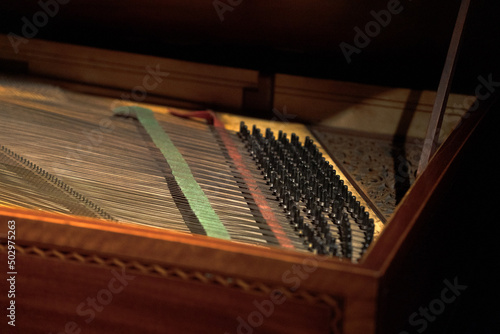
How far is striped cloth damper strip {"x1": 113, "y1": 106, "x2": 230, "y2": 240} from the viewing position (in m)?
1.48

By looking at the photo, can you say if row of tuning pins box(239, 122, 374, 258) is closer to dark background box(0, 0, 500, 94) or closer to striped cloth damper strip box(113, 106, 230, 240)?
striped cloth damper strip box(113, 106, 230, 240)

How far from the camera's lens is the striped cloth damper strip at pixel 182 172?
1481 millimetres

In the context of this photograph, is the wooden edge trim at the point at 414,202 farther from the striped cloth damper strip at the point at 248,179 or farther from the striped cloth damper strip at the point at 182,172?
the striped cloth damper strip at the point at 182,172

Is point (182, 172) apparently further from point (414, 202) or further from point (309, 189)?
point (414, 202)

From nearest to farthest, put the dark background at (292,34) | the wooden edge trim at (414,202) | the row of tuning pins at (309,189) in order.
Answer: the wooden edge trim at (414,202) < the row of tuning pins at (309,189) < the dark background at (292,34)

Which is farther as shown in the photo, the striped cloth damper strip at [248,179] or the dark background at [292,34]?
the dark background at [292,34]

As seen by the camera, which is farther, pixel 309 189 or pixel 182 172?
pixel 182 172

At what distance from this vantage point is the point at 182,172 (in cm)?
186

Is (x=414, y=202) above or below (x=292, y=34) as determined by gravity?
below

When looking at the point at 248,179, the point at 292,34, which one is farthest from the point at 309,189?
the point at 292,34

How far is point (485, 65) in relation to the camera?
8.04ft

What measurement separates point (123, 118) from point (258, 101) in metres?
0.59

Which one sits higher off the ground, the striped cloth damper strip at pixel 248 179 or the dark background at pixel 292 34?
the dark background at pixel 292 34

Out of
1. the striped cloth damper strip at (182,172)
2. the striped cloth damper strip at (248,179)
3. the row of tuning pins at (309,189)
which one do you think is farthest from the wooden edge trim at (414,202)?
the striped cloth damper strip at (182,172)
